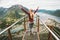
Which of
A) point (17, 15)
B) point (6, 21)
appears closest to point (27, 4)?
point (17, 15)

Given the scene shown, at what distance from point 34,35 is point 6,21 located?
2.39 m

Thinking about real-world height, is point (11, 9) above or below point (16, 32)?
above

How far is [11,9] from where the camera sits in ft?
16.1

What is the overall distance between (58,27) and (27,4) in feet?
3.68

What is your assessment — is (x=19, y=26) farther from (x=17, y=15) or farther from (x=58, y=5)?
(x=58, y=5)

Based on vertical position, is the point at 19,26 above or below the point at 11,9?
below

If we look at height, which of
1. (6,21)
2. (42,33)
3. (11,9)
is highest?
(11,9)

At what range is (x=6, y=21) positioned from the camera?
4.88 metres

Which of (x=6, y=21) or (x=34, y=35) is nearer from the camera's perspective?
(x=34, y=35)

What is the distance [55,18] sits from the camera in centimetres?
476

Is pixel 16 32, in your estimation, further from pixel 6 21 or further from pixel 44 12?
pixel 44 12

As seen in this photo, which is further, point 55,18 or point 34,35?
point 55,18

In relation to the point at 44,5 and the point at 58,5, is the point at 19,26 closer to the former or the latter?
the point at 44,5

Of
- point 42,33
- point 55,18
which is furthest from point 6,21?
point 55,18
